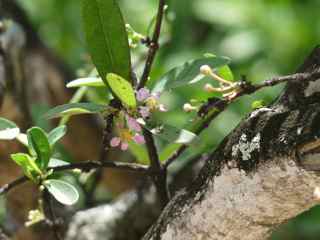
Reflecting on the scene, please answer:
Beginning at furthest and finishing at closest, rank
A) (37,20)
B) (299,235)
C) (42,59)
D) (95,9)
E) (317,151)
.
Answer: (37,20)
(299,235)
(42,59)
(95,9)
(317,151)

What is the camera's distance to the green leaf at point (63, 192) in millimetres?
736

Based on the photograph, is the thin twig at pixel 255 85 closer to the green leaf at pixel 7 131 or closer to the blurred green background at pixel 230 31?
the green leaf at pixel 7 131

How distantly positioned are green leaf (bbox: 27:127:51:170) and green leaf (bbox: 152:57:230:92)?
0.40 feet

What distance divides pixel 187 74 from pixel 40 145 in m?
0.17

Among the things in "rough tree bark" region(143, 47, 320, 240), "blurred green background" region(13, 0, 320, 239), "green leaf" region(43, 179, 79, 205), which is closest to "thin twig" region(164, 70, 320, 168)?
"rough tree bark" region(143, 47, 320, 240)

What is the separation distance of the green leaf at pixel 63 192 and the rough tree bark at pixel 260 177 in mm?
93

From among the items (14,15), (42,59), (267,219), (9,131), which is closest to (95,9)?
(9,131)

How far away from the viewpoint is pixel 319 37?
205cm

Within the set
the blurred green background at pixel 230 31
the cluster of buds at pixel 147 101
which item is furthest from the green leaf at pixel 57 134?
the blurred green background at pixel 230 31

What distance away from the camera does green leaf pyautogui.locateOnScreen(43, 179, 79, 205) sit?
74 cm

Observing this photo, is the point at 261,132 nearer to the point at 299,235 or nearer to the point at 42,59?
the point at 42,59

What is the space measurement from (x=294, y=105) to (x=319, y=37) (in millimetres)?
1464

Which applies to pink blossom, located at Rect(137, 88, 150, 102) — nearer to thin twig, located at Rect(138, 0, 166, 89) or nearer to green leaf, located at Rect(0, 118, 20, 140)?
thin twig, located at Rect(138, 0, 166, 89)

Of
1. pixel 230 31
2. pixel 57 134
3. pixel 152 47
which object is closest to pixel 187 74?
pixel 152 47
